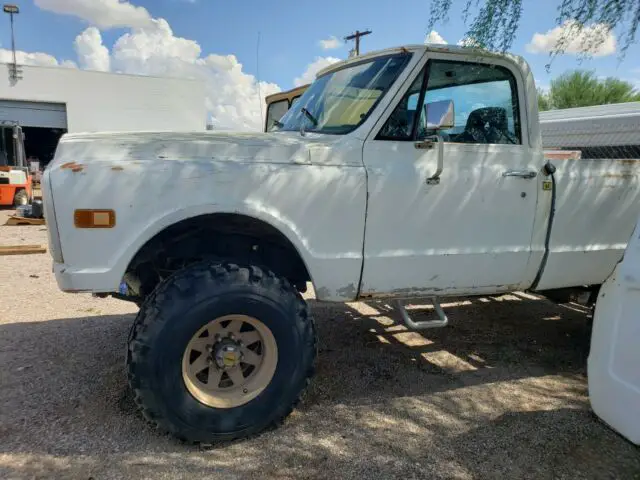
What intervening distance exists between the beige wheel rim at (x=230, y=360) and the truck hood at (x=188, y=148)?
3.06ft

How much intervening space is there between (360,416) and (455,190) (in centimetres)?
159

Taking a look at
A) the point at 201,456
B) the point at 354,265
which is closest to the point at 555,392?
the point at 354,265

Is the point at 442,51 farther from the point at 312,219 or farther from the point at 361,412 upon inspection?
the point at 361,412

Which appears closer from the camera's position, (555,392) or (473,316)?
(555,392)

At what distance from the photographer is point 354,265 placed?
3.16 meters

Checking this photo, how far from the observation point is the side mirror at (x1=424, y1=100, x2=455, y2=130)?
118 inches

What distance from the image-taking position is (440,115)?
3.03 m

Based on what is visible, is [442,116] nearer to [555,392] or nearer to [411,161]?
[411,161]

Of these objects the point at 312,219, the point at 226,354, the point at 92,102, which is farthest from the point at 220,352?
the point at 92,102

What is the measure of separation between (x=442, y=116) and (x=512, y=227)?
1026mm

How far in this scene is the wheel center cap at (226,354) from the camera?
291 centimetres

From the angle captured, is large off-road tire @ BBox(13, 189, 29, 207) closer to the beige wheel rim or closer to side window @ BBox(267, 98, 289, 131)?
side window @ BBox(267, 98, 289, 131)

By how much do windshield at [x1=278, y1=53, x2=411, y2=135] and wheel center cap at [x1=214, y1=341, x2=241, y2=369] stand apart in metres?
1.51

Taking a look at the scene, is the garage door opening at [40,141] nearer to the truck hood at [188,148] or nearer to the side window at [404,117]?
the truck hood at [188,148]
